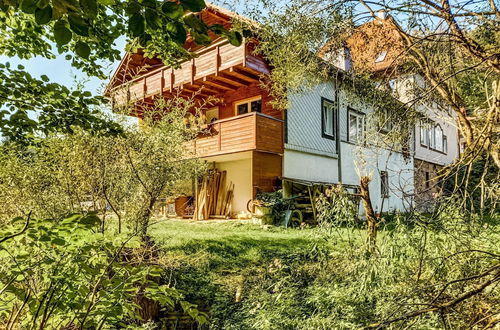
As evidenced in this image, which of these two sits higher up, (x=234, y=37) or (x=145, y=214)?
(x=234, y=37)

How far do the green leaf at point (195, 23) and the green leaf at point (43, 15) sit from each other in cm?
43

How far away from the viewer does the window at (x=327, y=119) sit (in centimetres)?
1363

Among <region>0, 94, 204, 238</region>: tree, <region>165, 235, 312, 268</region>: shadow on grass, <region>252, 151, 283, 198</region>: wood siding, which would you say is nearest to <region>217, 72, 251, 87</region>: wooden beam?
<region>252, 151, 283, 198</region>: wood siding

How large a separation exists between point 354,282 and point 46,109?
364cm

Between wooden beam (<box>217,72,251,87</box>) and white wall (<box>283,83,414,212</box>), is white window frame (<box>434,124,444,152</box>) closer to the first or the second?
white wall (<box>283,83,414,212</box>)

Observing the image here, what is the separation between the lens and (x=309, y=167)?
42.2ft

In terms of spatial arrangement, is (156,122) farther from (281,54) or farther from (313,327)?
(313,327)

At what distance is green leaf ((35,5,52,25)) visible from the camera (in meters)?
1.04

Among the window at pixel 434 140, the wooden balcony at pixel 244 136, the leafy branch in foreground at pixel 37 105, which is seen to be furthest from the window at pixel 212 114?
the window at pixel 434 140

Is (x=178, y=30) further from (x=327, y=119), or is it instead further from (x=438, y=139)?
(x=438, y=139)

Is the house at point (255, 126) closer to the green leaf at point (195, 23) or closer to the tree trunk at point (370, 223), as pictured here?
the tree trunk at point (370, 223)

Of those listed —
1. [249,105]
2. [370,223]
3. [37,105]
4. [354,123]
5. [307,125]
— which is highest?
[249,105]

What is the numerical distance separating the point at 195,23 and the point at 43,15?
49 cm

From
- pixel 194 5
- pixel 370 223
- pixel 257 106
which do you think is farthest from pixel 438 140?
pixel 194 5
